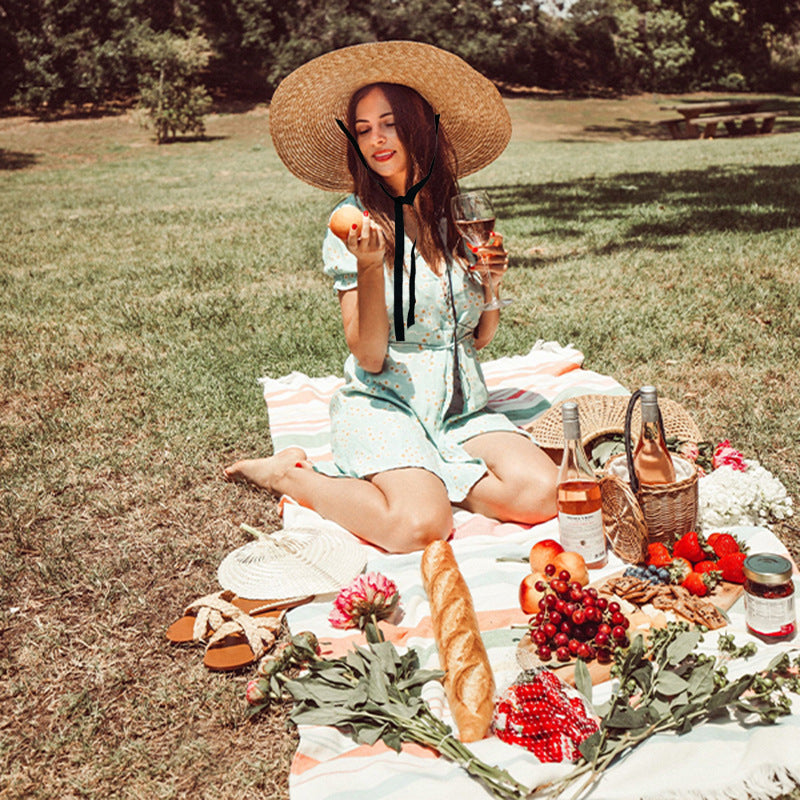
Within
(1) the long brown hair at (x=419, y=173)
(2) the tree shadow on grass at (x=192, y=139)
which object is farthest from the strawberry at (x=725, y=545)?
(2) the tree shadow on grass at (x=192, y=139)

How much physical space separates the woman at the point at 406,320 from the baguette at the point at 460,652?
0.51 m

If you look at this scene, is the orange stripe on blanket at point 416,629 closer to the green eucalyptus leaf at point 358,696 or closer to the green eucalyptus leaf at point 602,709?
the green eucalyptus leaf at point 358,696

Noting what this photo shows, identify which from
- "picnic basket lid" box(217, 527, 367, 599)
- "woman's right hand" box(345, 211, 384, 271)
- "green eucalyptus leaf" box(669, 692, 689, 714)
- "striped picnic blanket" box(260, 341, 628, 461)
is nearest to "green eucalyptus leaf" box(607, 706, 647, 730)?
"green eucalyptus leaf" box(669, 692, 689, 714)

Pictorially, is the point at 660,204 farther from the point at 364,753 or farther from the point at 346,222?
the point at 364,753

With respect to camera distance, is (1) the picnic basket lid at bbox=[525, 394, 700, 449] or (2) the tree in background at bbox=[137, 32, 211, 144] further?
(2) the tree in background at bbox=[137, 32, 211, 144]

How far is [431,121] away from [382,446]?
1417 mm

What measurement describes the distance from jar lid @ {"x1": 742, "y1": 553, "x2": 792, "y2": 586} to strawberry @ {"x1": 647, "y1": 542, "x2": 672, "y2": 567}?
40 centimetres

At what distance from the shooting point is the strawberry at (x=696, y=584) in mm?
2678

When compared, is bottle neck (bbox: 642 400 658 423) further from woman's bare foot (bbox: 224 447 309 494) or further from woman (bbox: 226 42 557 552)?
woman's bare foot (bbox: 224 447 309 494)

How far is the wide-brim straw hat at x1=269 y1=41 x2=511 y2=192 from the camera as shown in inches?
132

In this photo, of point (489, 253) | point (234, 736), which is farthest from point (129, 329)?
point (234, 736)

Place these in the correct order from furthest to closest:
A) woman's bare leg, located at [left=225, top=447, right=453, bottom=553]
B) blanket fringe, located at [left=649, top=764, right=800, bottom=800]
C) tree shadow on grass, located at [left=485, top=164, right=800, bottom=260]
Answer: tree shadow on grass, located at [left=485, top=164, right=800, bottom=260]
woman's bare leg, located at [left=225, top=447, right=453, bottom=553]
blanket fringe, located at [left=649, top=764, right=800, bottom=800]

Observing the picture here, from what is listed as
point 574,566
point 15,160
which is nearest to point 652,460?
point 574,566

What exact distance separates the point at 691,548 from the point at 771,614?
1.40 ft
